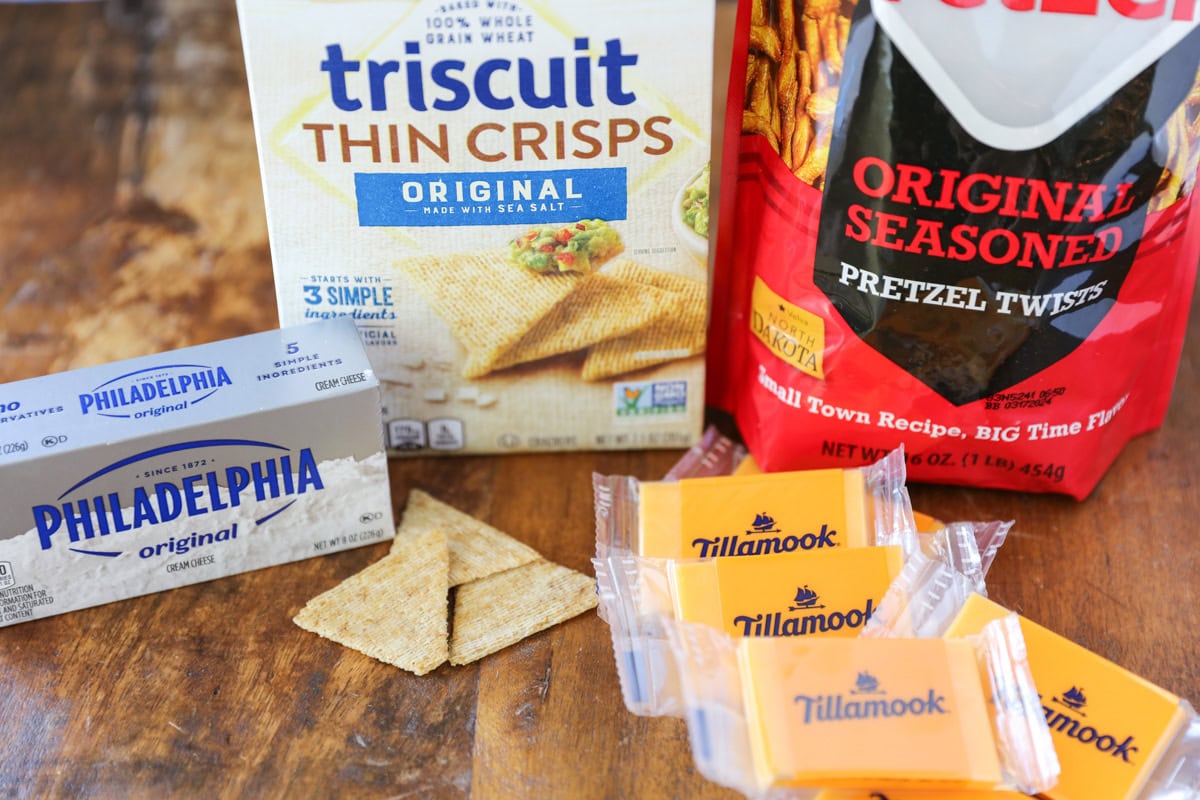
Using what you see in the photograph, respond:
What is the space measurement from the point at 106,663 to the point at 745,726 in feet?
1.78

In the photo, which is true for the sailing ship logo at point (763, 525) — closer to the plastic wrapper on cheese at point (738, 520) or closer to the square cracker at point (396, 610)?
the plastic wrapper on cheese at point (738, 520)

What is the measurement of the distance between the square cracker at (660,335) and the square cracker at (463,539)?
0.62 feet

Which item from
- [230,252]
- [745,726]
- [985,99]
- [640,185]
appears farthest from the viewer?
[230,252]

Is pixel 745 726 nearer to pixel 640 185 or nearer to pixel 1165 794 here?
pixel 1165 794

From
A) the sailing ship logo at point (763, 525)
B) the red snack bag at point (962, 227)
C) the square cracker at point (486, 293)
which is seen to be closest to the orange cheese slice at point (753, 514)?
the sailing ship logo at point (763, 525)

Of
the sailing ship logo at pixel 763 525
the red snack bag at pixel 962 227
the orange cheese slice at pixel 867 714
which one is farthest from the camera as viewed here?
the sailing ship logo at pixel 763 525

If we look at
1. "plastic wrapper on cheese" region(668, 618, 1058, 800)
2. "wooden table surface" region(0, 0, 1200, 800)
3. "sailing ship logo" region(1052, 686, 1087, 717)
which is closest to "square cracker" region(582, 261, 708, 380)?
"wooden table surface" region(0, 0, 1200, 800)

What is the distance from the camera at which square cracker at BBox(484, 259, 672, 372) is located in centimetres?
114

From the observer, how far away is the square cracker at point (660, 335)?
1146 mm

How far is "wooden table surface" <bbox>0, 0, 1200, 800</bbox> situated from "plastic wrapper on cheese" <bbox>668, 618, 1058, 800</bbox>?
0.22 feet

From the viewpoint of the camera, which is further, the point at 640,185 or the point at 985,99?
the point at 640,185

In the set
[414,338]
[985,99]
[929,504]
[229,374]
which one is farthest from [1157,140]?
[229,374]

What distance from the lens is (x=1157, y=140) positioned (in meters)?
0.99

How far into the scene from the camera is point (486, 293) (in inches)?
44.6
